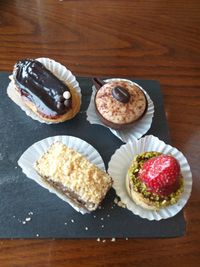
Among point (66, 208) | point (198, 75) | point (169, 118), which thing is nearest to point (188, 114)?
point (169, 118)

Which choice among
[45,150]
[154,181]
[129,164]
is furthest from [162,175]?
[45,150]

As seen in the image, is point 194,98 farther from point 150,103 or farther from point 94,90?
point 94,90

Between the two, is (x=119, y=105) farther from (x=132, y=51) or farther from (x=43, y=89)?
(x=132, y=51)

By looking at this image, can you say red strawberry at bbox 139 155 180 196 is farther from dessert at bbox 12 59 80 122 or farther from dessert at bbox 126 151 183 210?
dessert at bbox 12 59 80 122

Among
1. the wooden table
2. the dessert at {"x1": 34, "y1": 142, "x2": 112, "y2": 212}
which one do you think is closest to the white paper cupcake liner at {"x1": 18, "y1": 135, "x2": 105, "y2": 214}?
the dessert at {"x1": 34, "y1": 142, "x2": 112, "y2": 212}

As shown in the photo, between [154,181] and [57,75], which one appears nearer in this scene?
[154,181]

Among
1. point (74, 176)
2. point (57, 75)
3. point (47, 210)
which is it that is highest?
point (57, 75)

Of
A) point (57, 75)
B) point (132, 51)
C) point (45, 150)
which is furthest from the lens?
point (132, 51)

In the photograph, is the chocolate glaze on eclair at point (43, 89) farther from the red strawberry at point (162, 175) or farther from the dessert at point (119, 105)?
the red strawberry at point (162, 175)
